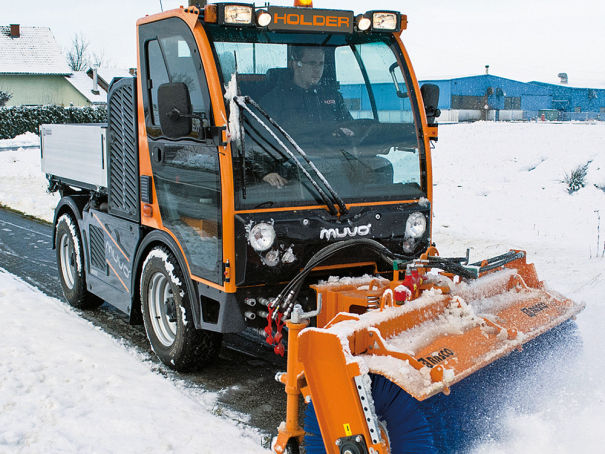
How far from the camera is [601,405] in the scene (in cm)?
374

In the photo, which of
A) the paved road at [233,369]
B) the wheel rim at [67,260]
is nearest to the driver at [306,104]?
the paved road at [233,369]

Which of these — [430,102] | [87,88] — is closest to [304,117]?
[430,102]

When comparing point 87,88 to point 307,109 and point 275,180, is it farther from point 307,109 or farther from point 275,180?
point 275,180

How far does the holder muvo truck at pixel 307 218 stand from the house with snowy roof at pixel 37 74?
41.7 meters

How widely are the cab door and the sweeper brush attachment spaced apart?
786mm

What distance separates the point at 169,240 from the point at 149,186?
0.48 meters

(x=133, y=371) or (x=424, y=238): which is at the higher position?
(x=424, y=238)

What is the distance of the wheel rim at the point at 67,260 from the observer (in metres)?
6.33

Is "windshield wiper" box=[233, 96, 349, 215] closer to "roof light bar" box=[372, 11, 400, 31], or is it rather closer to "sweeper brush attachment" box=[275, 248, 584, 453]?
"sweeper brush attachment" box=[275, 248, 584, 453]

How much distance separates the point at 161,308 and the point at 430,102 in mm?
2399

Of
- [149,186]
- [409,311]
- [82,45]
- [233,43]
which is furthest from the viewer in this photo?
[82,45]

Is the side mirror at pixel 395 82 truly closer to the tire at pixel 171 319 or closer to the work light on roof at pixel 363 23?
the work light on roof at pixel 363 23

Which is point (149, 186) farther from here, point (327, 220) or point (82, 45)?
point (82, 45)

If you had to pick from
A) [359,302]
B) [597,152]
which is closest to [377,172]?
[359,302]
